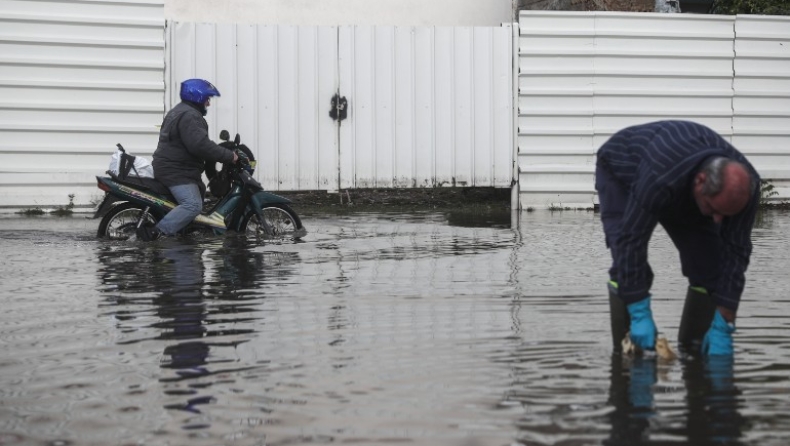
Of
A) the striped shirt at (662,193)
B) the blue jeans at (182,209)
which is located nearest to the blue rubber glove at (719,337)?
the striped shirt at (662,193)

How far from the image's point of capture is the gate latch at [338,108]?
15359 mm

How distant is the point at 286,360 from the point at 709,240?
1886 mm

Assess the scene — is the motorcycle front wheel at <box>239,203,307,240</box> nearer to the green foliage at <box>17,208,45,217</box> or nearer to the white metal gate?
the white metal gate

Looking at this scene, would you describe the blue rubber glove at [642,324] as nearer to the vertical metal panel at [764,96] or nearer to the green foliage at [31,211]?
the green foliage at [31,211]

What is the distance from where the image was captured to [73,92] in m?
14.8

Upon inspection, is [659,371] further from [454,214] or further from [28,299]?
[454,214]

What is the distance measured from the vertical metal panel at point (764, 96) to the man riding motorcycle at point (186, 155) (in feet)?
22.0

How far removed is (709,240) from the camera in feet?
19.5

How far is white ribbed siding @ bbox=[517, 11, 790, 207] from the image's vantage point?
15695mm

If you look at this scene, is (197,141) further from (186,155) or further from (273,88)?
(273,88)

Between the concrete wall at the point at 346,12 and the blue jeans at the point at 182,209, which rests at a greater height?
the concrete wall at the point at 346,12

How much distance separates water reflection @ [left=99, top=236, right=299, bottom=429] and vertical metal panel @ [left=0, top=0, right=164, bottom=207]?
342cm

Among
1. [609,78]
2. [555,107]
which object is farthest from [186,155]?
[609,78]

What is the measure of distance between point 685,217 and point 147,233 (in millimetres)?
6685
